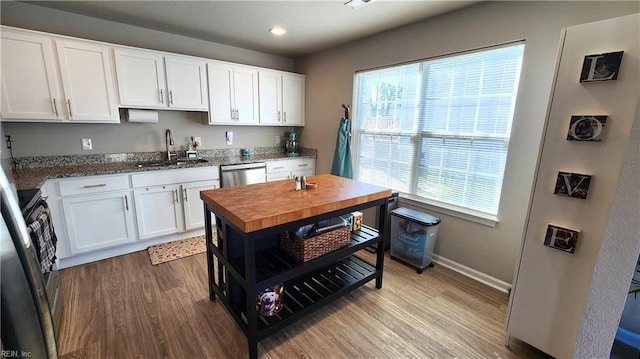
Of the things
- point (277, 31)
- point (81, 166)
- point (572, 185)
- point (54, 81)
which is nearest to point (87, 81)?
point (54, 81)

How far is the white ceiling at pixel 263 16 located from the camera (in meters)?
2.34

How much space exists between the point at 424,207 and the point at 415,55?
1.60 m

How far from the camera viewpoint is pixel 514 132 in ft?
7.05

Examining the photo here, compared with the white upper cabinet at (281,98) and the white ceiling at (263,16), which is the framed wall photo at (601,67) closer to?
the white ceiling at (263,16)

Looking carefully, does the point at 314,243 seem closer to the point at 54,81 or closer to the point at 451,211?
the point at 451,211

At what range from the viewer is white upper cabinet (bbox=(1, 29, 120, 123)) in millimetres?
2244

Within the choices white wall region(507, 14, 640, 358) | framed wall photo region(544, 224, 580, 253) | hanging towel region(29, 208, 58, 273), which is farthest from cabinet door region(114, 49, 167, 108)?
framed wall photo region(544, 224, 580, 253)

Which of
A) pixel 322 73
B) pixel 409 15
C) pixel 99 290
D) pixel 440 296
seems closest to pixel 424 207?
pixel 440 296

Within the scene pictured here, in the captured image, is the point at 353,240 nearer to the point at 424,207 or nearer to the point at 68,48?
the point at 424,207

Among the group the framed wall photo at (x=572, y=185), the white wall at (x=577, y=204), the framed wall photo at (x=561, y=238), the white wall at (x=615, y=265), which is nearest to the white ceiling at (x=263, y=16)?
the white wall at (x=577, y=204)

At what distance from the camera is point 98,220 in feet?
8.44

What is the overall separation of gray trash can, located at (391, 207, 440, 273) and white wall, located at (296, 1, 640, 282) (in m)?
0.21

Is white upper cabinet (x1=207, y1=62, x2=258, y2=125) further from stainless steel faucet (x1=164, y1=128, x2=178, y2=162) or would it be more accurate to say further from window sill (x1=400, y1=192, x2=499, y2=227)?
window sill (x1=400, y1=192, x2=499, y2=227)

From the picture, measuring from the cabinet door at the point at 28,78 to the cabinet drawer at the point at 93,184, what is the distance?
0.64 meters
